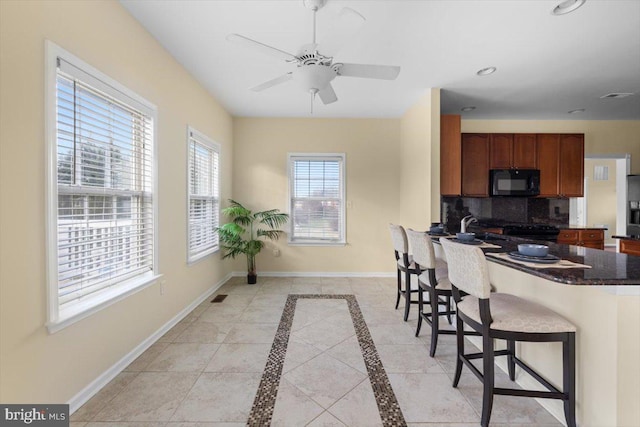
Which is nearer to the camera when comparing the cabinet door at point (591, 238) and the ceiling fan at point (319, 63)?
the ceiling fan at point (319, 63)

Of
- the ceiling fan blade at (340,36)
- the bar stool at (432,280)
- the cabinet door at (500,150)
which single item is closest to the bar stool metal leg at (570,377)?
the bar stool at (432,280)

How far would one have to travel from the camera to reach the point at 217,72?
315 centimetres

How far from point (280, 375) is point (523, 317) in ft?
5.47

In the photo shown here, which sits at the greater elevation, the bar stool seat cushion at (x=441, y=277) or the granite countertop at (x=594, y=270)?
the granite countertop at (x=594, y=270)

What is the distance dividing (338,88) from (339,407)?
3419 mm

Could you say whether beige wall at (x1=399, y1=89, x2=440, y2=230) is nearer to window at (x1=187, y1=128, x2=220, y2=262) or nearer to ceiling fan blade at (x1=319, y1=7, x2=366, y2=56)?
ceiling fan blade at (x1=319, y1=7, x2=366, y2=56)

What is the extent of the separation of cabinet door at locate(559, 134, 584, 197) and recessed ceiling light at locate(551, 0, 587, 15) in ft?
10.4

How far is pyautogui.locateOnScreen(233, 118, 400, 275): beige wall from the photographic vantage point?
4.78m

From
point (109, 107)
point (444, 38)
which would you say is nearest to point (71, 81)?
point (109, 107)

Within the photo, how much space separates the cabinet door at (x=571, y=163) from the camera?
442 centimetres

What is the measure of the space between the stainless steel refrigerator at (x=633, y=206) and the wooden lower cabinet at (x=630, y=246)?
427 mm

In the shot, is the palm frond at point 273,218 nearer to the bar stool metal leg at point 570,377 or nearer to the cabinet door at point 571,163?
the bar stool metal leg at point 570,377

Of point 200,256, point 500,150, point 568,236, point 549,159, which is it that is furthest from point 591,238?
point 200,256

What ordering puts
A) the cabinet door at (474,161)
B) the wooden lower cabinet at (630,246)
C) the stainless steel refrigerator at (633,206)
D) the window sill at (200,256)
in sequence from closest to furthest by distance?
the window sill at (200,256) < the wooden lower cabinet at (630,246) < the stainless steel refrigerator at (633,206) < the cabinet door at (474,161)
